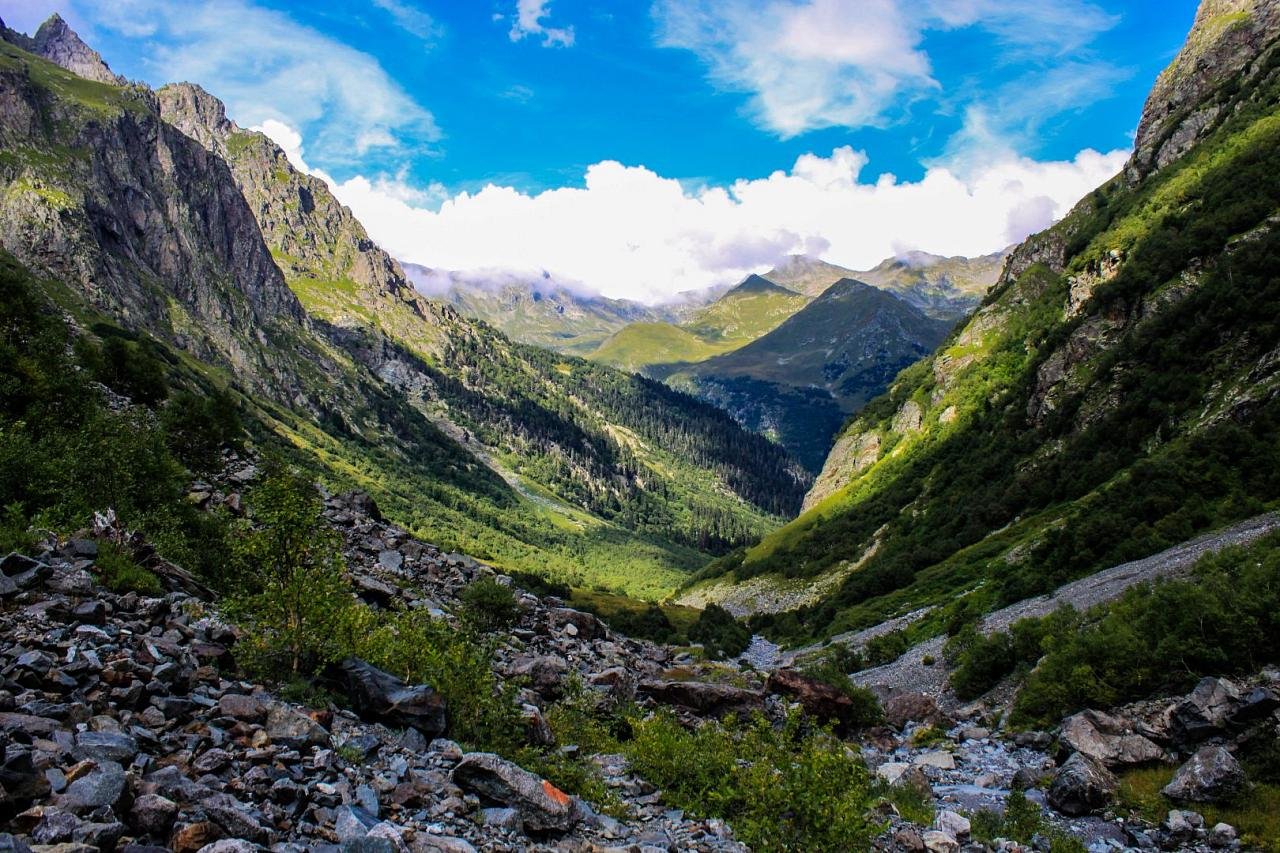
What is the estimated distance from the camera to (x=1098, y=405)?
70500 millimetres

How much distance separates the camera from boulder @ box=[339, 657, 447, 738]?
720 inches

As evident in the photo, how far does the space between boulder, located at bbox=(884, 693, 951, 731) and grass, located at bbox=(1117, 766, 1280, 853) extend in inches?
559

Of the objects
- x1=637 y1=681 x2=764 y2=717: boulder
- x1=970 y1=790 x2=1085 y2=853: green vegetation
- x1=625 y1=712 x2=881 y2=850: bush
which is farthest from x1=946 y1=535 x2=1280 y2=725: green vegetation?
x1=625 y1=712 x2=881 y2=850: bush

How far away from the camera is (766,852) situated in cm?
1423

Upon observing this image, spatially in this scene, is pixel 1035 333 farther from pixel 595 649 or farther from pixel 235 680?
pixel 235 680

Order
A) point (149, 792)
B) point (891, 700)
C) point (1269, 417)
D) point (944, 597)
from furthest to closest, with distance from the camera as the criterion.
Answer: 1. point (944, 597)
2. point (1269, 417)
3. point (891, 700)
4. point (149, 792)

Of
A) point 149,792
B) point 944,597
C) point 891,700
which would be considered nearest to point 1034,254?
point 944,597

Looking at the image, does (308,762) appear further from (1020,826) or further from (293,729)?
(1020,826)

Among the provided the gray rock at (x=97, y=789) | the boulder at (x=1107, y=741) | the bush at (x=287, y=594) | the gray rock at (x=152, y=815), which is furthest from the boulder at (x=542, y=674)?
the gray rock at (x=97, y=789)

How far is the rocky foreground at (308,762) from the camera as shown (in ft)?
32.2

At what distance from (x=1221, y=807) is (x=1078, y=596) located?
81.6 feet

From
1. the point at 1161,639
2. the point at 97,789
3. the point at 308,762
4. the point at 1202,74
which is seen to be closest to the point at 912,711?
the point at 1161,639

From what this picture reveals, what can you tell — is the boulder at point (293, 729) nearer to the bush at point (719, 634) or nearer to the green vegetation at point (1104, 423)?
the green vegetation at point (1104, 423)

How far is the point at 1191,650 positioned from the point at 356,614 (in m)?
29.2
